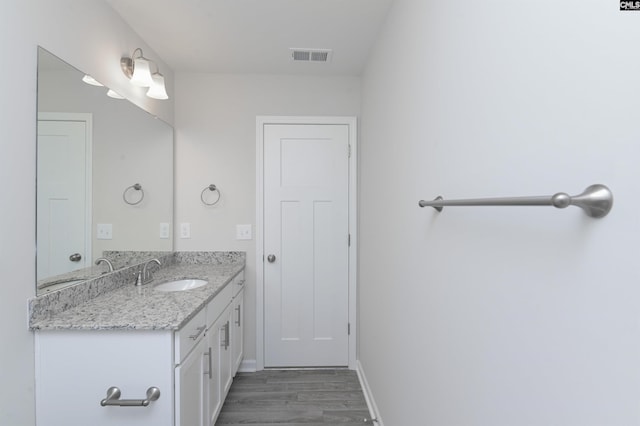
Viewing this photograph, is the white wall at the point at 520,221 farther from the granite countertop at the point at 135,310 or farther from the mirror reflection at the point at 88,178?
the mirror reflection at the point at 88,178

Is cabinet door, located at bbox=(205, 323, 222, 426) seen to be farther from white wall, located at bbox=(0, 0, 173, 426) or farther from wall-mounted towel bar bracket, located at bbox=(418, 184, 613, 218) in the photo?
wall-mounted towel bar bracket, located at bbox=(418, 184, 613, 218)

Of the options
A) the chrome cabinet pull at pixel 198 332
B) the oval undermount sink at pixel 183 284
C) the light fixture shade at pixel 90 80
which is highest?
the light fixture shade at pixel 90 80

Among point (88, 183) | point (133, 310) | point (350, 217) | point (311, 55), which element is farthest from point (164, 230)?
point (311, 55)

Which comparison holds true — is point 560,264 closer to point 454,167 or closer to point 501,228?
point 501,228

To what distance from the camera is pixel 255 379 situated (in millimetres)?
2492

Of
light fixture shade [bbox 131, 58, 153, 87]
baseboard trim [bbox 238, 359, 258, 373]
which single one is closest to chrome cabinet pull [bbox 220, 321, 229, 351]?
baseboard trim [bbox 238, 359, 258, 373]

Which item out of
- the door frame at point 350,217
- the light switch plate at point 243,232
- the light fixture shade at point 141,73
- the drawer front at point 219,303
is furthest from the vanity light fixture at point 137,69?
the drawer front at point 219,303

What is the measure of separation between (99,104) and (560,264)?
213 centimetres

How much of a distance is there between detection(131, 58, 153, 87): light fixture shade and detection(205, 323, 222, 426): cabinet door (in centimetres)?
161

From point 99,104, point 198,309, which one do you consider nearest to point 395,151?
point 198,309

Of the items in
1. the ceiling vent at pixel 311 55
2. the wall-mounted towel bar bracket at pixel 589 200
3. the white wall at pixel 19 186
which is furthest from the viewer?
the ceiling vent at pixel 311 55

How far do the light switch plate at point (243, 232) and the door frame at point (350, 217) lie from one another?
8cm

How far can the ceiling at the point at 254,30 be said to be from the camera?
176 centimetres

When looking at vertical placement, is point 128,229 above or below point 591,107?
below
